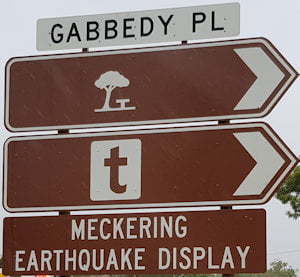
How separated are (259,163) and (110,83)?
1.32 m

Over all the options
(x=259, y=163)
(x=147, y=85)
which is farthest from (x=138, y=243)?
(x=147, y=85)

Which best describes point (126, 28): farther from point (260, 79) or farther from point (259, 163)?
point (259, 163)

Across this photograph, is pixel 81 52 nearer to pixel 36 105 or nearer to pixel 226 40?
pixel 36 105

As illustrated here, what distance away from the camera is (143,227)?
7098mm

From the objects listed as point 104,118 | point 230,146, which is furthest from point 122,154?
point 230,146

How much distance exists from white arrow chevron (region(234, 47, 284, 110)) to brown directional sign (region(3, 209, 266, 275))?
0.79 meters

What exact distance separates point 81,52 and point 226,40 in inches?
45.9

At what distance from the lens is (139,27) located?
731 cm

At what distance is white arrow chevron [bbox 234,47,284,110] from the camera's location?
6.98m

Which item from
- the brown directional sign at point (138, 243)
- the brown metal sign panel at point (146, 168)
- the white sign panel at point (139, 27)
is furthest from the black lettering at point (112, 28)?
the brown directional sign at point (138, 243)

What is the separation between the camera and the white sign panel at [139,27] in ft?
23.6

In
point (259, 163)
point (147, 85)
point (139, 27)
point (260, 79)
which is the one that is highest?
point (139, 27)

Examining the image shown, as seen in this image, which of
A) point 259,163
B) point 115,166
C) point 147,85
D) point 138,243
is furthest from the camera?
point 147,85

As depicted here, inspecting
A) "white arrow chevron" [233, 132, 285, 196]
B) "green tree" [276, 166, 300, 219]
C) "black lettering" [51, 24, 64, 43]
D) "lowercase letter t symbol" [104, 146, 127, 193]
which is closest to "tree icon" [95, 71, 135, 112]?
"lowercase letter t symbol" [104, 146, 127, 193]
